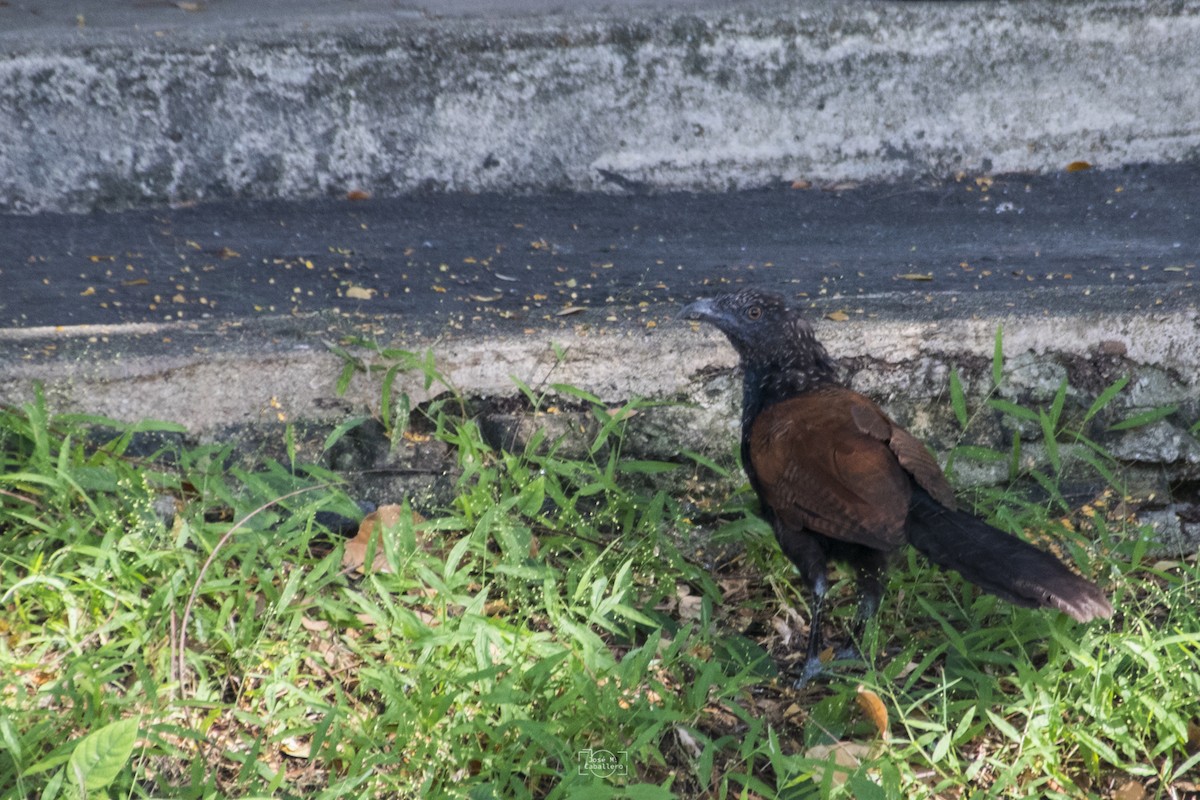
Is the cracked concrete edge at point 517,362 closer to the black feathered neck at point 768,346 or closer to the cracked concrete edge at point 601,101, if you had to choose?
the black feathered neck at point 768,346

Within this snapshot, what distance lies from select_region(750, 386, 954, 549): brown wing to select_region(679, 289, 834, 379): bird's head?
0.22m

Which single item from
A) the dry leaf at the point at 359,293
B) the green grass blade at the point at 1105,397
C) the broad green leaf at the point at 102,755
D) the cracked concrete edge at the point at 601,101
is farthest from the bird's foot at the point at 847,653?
the cracked concrete edge at the point at 601,101

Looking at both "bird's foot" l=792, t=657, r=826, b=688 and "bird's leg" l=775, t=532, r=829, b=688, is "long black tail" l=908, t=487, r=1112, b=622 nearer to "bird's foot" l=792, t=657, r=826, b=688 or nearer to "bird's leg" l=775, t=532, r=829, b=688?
"bird's leg" l=775, t=532, r=829, b=688

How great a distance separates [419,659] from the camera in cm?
271

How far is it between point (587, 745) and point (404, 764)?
41 cm

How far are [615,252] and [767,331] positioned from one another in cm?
142

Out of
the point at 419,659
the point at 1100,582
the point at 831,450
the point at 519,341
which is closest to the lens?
the point at 419,659

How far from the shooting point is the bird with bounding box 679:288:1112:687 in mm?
2682

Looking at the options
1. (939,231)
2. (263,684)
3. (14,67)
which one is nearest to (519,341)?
(263,684)

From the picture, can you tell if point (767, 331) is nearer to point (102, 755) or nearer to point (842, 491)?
point (842, 491)

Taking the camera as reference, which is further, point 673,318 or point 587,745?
point 673,318

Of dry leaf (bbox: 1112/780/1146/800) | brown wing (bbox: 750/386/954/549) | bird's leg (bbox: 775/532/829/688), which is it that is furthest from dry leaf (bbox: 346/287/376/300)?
dry leaf (bbox: 1112/780/1146/800)

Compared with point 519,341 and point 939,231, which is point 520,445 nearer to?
point 519,341

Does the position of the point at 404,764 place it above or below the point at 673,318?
below
